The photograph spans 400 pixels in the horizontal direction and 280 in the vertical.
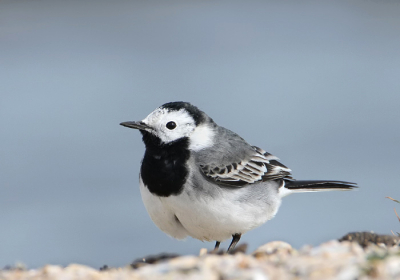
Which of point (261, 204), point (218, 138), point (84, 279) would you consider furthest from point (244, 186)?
point (84, 279)

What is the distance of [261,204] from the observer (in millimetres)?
7281

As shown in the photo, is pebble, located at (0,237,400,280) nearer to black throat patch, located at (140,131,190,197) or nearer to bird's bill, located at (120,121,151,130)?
black throat patch, located at (140,131,190,197)

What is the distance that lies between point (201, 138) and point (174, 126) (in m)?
0.41

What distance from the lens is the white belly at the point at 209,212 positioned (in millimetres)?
6594

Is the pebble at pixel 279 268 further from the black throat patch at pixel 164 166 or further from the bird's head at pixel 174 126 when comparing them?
the bird's head at pixel 174 126

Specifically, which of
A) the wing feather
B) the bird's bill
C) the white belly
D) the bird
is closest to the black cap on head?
the bird

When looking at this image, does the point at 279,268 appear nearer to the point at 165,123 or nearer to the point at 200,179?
the point at 200,179

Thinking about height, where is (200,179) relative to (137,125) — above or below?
below

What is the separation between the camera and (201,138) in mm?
7406

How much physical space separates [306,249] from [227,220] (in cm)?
190

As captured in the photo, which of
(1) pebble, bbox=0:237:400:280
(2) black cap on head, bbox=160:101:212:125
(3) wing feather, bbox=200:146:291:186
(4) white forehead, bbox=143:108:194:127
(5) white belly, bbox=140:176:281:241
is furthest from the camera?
(2) black cap on head, bbox=160:101:212:125

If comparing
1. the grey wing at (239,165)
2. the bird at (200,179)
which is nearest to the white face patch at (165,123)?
the bird at (200,179)

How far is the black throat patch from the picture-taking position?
21.9ft

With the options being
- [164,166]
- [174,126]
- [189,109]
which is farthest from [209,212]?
[189,109]
